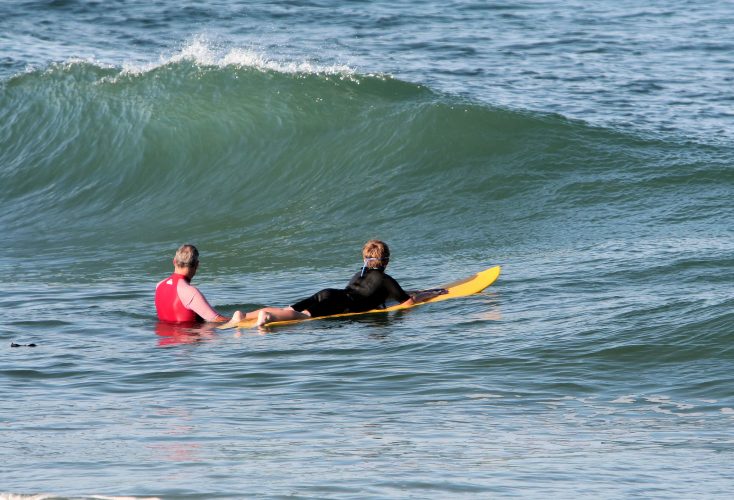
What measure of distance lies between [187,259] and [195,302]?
0.37 m

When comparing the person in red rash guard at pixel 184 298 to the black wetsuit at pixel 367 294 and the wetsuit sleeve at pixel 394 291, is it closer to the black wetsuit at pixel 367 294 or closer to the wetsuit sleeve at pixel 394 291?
the black wetsuit at pixel 367 294

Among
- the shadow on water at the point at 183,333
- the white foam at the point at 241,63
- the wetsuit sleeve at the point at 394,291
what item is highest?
the white foam at the point at 241,63

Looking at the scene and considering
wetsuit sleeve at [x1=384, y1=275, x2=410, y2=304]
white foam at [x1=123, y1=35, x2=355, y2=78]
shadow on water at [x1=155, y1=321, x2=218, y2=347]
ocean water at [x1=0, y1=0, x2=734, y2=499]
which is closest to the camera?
ocean water at [x1=0, y1=0, x2=734, y2=499]

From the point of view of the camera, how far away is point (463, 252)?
13641 millimetres

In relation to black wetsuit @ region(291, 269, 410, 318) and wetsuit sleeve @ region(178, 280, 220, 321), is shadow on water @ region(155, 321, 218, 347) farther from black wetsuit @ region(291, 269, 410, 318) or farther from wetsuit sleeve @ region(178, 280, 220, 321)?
black wetsuit @ region(291, 269, 410, 318)

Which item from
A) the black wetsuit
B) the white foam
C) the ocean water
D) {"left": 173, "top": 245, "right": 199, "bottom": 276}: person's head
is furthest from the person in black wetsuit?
the white foam

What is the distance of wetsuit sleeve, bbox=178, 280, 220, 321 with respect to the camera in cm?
1000

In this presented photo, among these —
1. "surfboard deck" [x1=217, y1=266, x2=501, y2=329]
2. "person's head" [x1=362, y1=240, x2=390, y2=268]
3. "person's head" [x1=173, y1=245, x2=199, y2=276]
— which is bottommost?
"surfboard deck" [x1=217, y1=266, x2=501, y2=329]

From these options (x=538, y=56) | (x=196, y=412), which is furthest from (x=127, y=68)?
(x=196, y=412)

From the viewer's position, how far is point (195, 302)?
32.9ft

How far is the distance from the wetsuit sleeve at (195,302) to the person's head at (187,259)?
14 centimetres

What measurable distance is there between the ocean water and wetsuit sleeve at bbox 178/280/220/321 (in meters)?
0.35

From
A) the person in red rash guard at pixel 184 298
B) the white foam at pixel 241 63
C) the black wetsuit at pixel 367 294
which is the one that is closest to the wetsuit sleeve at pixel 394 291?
the black wetsuit at pixel 367 294

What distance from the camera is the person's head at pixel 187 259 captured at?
1007 cm
